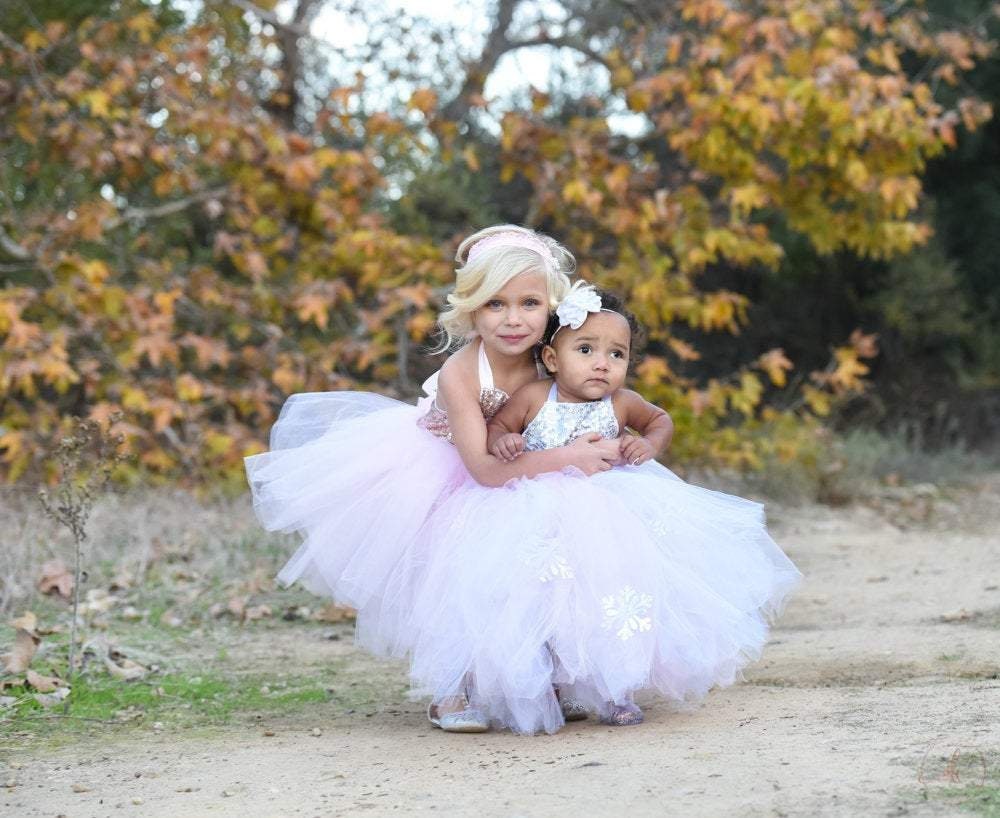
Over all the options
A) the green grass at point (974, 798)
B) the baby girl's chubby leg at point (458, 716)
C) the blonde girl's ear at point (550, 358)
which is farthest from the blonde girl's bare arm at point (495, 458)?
the green grass at point (974, 798)

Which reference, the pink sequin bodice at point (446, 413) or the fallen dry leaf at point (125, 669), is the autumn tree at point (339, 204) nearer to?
the fallen dry leaf at point (125, 669)

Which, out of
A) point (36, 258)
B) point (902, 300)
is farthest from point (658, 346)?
point (36, 258)

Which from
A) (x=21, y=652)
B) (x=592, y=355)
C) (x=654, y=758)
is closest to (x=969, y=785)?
(x=654, y=758)

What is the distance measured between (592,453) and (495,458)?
263mm

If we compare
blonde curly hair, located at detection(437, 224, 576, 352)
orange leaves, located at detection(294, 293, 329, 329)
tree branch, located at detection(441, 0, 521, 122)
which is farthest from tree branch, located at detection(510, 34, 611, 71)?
blonde curly hair, located at detection(437, 224, 576, 352)

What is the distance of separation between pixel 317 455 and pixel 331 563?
0.36 metres

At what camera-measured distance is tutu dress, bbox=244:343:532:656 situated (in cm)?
377

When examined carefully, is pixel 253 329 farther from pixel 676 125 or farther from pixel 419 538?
pixel 419 538

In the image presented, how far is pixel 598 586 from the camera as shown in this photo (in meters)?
3.49

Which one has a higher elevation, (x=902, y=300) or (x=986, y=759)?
(x=902, y=300)

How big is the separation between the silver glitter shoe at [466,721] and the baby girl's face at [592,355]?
92cm

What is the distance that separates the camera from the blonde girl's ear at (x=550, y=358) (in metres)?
3.82

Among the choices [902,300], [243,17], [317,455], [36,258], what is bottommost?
[317,455]

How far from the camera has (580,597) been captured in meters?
3.49
